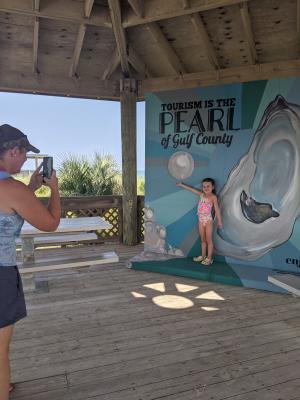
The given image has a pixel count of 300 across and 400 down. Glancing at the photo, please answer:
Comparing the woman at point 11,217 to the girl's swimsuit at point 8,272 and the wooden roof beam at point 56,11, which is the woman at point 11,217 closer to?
the girl's swimsuit at point 8,272

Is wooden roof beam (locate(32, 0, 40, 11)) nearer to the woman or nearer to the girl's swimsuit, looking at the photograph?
the woman

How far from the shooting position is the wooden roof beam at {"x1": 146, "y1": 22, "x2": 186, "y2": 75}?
17.7 ft

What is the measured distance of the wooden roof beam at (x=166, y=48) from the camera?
5.40 meters

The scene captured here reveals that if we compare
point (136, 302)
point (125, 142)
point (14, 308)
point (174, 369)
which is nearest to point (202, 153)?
point (125, 142)

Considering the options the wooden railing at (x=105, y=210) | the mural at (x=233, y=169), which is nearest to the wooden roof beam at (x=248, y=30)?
the mural at (x=233, y=169)

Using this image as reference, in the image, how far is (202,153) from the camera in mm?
5527

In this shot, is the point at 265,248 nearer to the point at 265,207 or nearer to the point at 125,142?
the point at 265,207

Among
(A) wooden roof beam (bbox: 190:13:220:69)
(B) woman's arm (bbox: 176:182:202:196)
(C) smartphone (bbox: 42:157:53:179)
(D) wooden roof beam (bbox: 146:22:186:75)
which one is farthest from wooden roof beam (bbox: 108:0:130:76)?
(C) smartphone (bbox: 42:157:53:179)

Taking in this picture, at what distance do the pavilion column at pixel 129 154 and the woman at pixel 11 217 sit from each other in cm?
469

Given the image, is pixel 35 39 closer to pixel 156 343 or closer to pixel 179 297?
pixel 179 297

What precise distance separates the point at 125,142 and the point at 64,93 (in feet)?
5.03

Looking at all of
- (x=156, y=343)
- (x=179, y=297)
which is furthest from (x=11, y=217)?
(x=179, y=297)

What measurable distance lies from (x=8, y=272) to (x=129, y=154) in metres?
4.93

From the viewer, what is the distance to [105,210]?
7.28m
